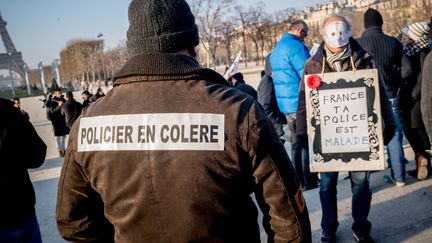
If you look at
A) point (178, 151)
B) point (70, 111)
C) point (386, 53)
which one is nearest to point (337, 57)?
point (386, 53)

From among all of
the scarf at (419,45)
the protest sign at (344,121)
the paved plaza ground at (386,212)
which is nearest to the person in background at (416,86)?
the scarf at (419,45)

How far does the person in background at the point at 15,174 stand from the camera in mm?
2553

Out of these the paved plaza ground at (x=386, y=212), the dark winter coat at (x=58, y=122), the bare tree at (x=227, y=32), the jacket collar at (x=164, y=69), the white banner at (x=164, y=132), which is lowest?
the paved plaza ground at (x=386, y=212)

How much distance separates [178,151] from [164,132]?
8cm

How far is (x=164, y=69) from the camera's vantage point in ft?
4.75

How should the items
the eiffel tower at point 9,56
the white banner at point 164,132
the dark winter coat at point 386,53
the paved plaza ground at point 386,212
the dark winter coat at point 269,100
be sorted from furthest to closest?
1. the eiffel tower at point 9,56
2. the dark winter coat at point 269,100
3. the dark winter coat at point 386,53
4. the paved plaza ground at point 386,212
5. the white banner at point 164,132

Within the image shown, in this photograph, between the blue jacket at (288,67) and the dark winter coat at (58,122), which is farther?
the dark winter coat at (58,122)

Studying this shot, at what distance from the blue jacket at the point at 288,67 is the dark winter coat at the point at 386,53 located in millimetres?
684

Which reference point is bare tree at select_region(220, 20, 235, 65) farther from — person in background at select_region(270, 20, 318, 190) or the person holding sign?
the person holding sign

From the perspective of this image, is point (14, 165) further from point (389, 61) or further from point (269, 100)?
point (389, 61)

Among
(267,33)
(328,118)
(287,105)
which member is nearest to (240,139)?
(328,118)

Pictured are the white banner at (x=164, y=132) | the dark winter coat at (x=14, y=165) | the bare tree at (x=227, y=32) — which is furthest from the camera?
the bare tree at (x=227, y=32)

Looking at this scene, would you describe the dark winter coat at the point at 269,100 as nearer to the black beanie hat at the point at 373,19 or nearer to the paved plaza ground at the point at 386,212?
the paved plaza ground at the point at 386,212

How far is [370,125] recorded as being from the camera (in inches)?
126
